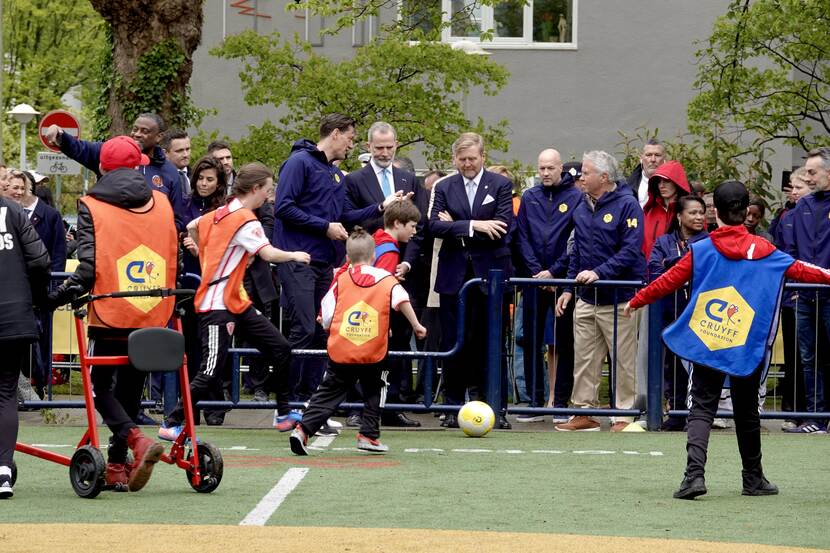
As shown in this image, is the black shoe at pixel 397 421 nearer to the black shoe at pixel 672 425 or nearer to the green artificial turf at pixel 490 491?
the green artificial turf at pixel 490 491

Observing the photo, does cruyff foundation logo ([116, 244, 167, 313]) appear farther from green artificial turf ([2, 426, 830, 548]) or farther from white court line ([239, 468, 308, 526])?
white court line ([239, 468, 308, 526])

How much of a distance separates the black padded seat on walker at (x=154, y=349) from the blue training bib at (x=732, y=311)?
2811 mm

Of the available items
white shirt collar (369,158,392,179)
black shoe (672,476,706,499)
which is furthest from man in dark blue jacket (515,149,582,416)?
black shoe (672,476,706,499)

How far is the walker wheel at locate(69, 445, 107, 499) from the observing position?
8383 mm

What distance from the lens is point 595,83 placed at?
93.7 ft

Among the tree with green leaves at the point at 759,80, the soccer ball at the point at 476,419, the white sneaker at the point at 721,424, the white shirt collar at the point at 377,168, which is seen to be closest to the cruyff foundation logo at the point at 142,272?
the soccer ball at the point at 476,419

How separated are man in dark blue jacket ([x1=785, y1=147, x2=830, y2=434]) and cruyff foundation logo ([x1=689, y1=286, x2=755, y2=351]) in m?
3.78

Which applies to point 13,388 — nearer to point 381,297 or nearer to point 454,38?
point 381,297

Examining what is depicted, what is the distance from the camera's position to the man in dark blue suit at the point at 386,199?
1256cm

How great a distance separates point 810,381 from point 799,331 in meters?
0.41

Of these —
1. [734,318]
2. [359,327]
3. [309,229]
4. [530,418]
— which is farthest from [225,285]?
[734,318]

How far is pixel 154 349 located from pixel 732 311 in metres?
3.24

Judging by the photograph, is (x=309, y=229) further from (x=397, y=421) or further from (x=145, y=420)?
(x=145, y=420)

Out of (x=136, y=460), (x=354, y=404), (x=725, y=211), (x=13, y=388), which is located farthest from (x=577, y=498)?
(x=354, y=404)
